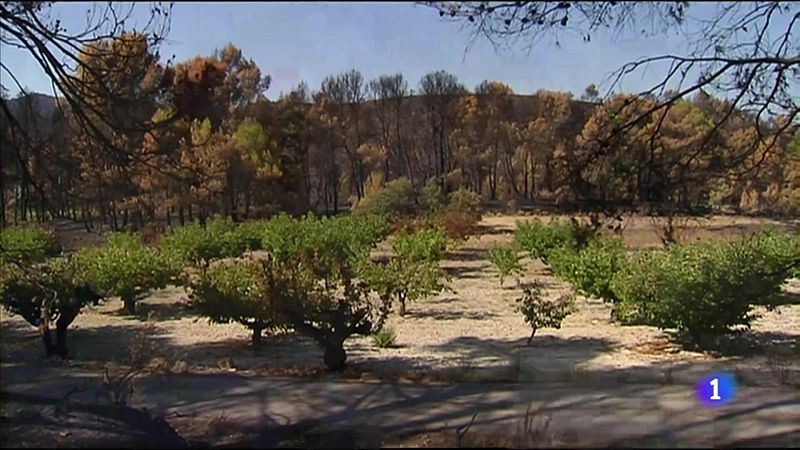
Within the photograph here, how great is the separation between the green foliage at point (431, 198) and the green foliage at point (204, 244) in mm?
12611

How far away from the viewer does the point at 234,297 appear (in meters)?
13.4

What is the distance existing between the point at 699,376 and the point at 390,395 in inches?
179

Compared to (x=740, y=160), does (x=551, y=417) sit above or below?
below

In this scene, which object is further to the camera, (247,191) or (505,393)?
(247,191)

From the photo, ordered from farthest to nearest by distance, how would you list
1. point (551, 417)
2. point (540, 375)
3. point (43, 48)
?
1. point (540, 375)
2. point (43, 48)
3. point (551, 417)

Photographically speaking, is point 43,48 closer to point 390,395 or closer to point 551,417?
point 390,395

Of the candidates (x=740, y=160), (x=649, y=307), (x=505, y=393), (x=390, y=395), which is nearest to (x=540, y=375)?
(x=505, y=393)

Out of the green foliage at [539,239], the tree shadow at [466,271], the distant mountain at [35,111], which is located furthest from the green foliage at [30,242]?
the green foliage at [539,239]

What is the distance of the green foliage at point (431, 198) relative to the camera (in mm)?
41594

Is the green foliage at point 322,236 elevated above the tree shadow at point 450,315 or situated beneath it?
elevated above

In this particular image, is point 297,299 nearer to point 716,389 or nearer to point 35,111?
point 35,111

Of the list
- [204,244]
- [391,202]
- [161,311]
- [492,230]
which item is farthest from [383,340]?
[492,230]

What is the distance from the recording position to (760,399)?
26.8 feet

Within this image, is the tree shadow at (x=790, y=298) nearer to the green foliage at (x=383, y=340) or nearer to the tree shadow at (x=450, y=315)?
the tree shadow at (x=450, y=315)
